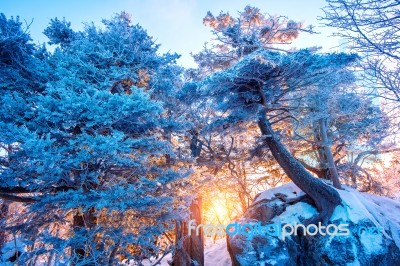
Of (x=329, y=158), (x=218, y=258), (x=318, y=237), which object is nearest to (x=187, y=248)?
(x=218, y=258)

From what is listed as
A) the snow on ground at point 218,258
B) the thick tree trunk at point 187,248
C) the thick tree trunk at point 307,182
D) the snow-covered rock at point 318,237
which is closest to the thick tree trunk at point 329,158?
the snow-covered rock at point 318,237

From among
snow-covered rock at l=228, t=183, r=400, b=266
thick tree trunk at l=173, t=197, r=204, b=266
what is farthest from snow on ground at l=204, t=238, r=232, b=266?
snow-covered rock at l=228, t=183, r=400, b=266

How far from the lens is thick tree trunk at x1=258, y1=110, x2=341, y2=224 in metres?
6.76

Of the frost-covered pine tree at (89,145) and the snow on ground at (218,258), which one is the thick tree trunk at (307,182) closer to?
the frost-covered pine tree at (89,145)

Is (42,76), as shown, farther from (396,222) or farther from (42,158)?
(396,222)

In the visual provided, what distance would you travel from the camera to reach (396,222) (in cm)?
721

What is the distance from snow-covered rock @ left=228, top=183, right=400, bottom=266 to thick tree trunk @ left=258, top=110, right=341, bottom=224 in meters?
0.22

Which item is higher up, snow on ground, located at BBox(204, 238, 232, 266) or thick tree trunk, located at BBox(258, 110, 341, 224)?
thick tree trunk, located at BBox(258, 110, 341, 224)

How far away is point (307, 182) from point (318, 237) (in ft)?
5.39

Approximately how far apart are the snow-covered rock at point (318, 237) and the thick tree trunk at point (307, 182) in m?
0.22

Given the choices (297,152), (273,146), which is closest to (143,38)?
(273,146)

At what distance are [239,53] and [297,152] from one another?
21.4 ft

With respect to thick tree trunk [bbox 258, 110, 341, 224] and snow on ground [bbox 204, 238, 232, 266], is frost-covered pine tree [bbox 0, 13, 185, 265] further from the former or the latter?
snow on ground [bbox 204, 238, 232, 266]

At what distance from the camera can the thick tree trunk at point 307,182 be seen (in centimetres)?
676
